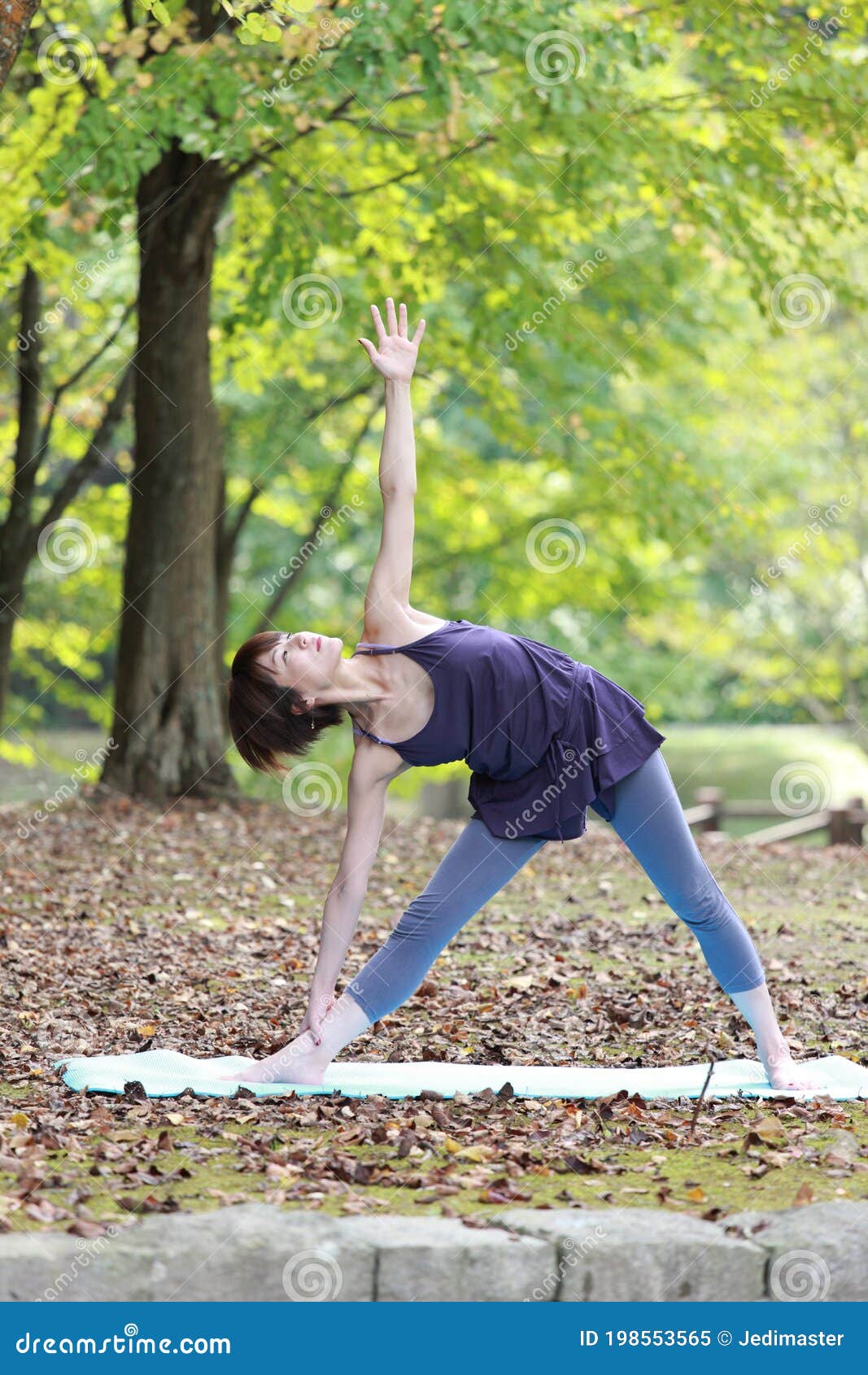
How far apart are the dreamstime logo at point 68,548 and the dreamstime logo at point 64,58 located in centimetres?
537

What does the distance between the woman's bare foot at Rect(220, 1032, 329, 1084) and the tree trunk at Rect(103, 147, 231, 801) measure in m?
6.52

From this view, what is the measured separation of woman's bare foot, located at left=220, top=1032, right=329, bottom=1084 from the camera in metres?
4.64

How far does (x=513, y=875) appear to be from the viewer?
4535 millimetres

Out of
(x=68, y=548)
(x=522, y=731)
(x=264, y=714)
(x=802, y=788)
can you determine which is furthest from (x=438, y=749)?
(x=802, y=788)

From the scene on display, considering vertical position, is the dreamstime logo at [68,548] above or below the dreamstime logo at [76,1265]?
above
